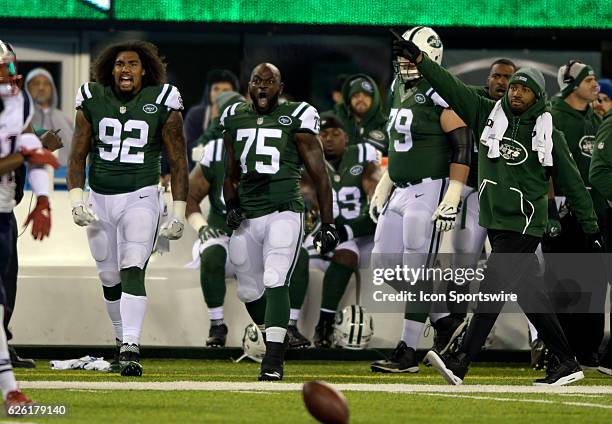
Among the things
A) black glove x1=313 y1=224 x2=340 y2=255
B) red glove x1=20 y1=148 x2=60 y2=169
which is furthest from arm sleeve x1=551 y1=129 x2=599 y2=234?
red glove x1=20 y1=148 x2=60 y2=169

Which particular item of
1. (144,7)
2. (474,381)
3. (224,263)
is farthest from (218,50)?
(474,381)

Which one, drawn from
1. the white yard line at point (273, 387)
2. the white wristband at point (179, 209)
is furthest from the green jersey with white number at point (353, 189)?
the white yard line at point (273, 387)

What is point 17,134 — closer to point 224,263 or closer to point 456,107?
point 456,107

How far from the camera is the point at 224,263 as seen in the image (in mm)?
10609

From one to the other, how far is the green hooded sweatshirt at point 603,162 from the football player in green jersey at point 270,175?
62.5 inches

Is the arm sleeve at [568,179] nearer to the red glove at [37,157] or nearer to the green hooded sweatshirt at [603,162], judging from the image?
the green hooded sweatshirt at [603,162]

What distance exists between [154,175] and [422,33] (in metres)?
1.85

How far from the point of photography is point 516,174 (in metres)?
8.64

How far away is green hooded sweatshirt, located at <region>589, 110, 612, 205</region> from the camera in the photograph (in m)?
9.43

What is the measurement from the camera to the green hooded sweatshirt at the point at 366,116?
11.9 metres

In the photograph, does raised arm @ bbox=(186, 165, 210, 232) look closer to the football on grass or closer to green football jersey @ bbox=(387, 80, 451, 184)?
green football jersey @ bbox=(387, 80, 451, 184)

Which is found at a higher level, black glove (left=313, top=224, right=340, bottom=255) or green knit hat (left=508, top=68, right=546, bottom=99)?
green knit hat (left=508, top=68, right=546, bottom=99)

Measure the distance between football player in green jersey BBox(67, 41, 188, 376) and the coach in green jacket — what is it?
146cm

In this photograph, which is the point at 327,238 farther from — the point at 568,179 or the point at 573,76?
the point at 573,76
